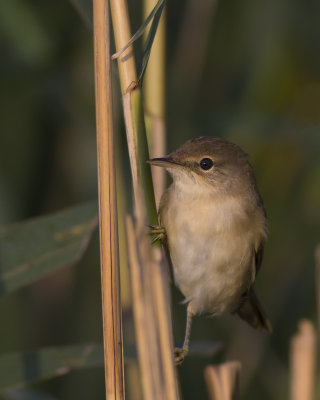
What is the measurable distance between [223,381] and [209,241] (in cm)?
80

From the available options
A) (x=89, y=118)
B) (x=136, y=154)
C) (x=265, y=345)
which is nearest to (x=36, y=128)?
(x=89, y=118)

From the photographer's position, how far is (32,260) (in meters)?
2.58

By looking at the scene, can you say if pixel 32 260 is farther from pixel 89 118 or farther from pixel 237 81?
pixel 237 81

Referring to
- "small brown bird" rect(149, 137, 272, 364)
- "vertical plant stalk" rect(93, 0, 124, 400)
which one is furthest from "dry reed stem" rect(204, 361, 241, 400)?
"small brown bird" rect(149, 137, 272, 364)

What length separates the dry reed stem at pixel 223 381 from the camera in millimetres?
1983

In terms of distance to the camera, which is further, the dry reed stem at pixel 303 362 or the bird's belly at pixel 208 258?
the bird's belly at pixel 208 258

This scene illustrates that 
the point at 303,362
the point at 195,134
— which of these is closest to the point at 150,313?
the point at 303,362

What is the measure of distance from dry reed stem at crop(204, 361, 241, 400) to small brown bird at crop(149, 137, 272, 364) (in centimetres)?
68

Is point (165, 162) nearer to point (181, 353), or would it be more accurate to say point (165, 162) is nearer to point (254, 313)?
point (181, 353)

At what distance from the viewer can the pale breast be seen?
2678mm

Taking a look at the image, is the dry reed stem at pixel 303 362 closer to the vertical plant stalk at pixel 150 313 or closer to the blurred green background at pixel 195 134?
the vertical plant stalk at pixel 150 313

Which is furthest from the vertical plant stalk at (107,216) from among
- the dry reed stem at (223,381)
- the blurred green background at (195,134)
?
the blurred green background at (195,134)

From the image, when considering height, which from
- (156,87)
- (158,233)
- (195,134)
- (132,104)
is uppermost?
(195,134)

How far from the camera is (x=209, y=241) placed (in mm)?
2691
